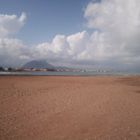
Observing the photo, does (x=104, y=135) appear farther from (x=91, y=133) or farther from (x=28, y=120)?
(x=28, y=120)

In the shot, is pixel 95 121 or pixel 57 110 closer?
pixel 95 121

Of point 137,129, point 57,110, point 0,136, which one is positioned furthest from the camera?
point 57,110

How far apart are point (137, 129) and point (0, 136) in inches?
187

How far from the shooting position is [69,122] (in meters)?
6.79

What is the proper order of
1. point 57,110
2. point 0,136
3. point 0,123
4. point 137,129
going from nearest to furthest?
point 0,136
point 137,129
point 0,123
point 57,110

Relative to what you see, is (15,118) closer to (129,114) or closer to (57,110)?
(57,110)

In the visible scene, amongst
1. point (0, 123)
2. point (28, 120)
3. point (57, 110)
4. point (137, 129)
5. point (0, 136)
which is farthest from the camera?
point (57, 110)

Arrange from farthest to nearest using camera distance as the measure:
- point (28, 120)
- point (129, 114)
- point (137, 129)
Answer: point (129, 114)
point (28, 120)
point (137, 129)

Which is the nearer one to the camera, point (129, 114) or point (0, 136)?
point (0, 136)

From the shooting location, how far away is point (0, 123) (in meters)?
6.53

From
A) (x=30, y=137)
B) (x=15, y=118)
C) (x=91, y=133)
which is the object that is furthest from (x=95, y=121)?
(x=15, y=118)

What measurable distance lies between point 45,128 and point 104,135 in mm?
2155

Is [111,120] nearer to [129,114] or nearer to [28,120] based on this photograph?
[129,114]

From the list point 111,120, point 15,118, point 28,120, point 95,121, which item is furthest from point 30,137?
point 111,120
